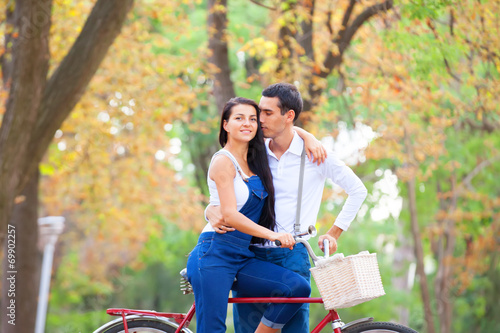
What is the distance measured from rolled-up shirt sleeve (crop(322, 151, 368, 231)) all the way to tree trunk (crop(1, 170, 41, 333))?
7891mm

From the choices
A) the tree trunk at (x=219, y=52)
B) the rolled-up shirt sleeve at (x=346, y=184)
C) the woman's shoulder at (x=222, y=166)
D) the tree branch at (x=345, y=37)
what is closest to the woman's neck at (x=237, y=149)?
the woman's shoulder at (x=222, y=166)

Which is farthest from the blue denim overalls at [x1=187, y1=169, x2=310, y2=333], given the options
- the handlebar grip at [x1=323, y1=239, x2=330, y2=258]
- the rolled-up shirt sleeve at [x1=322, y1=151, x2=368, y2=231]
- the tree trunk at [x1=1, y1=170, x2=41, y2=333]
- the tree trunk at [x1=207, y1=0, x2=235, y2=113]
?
the tree trunk at [x1=1, y1=170, x2=41, y2=333]

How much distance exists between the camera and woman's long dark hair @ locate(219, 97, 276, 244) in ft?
11.8

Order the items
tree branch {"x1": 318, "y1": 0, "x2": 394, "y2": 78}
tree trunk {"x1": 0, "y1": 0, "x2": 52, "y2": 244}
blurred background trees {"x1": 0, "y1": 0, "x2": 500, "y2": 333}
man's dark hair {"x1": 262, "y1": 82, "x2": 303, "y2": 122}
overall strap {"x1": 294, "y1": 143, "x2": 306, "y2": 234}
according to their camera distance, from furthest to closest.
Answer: tree branch {"x1": 318, "y1": 0, "x2": 394, "y2": 78}, blurred background trees {"x1": 0, "y1": 0, "x2": 500, "y2": 333}, tree trunk {"x1": 0, "y1": 0, "x2": 52, "y2": 244}, man's dark hair {"x1": 262, "y1": 82, "x2": 303, "y2": 122}, overall strap {"x1": 294, "y1": 143, "x2": 306, "y2": 234}

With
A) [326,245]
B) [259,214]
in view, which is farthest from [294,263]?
[259,214]

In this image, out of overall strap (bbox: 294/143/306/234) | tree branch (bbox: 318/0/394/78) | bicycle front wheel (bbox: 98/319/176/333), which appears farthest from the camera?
tree branch (bbox: 318/0/394/78)

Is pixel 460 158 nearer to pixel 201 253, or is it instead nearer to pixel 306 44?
pixel 306 44

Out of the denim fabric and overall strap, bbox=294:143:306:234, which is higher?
overall strap, bbox=294:143:306:234

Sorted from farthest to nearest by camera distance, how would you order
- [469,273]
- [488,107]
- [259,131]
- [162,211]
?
1. [469,273]
2. [162,211]
3. [488,107]
4. [259,131]

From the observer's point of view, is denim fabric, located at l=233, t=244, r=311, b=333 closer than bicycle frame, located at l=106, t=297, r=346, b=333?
No

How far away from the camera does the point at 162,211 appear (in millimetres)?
18609

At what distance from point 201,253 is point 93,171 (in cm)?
1101

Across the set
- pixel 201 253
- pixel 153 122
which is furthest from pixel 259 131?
pixel 153 122

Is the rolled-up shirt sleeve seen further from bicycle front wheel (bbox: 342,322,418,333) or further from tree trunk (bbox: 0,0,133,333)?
tree trunk (bbox: 0,0,133,333)
